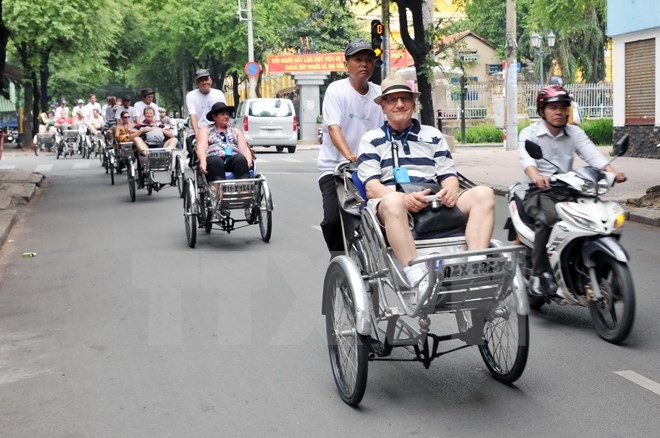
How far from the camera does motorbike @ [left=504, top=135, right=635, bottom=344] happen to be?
6379mm

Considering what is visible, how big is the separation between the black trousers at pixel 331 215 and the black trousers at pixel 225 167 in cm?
454

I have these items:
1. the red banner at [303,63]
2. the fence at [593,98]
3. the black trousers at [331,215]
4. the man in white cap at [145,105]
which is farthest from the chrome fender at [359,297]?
the red banner at [303,63]

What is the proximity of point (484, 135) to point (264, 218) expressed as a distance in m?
28.1

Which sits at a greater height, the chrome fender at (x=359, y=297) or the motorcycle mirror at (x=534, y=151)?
the motorcycle mirror at (x=534, y=151)

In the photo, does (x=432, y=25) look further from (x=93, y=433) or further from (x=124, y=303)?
(x=93, y=433)

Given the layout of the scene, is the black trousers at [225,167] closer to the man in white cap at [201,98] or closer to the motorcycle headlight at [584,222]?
the man in white cap at [201,98]

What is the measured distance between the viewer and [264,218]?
38.2 feet

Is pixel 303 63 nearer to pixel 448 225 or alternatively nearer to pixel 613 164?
pixel 613 164

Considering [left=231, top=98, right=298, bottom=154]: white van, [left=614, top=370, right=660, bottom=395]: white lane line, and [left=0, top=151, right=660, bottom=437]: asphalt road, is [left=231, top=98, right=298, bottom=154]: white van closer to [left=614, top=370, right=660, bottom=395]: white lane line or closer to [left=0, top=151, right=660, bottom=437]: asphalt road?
[left=0, top=151, right=660, bottom=437]: asphalt road

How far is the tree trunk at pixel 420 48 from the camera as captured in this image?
72.7 feet

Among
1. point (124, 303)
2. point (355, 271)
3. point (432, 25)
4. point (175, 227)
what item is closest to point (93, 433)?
point (355, 271)

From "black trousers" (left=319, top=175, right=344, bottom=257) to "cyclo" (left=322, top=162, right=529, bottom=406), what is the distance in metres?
0.73

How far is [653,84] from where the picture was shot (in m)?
24.0

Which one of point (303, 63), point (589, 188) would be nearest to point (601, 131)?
point (303, 63)
